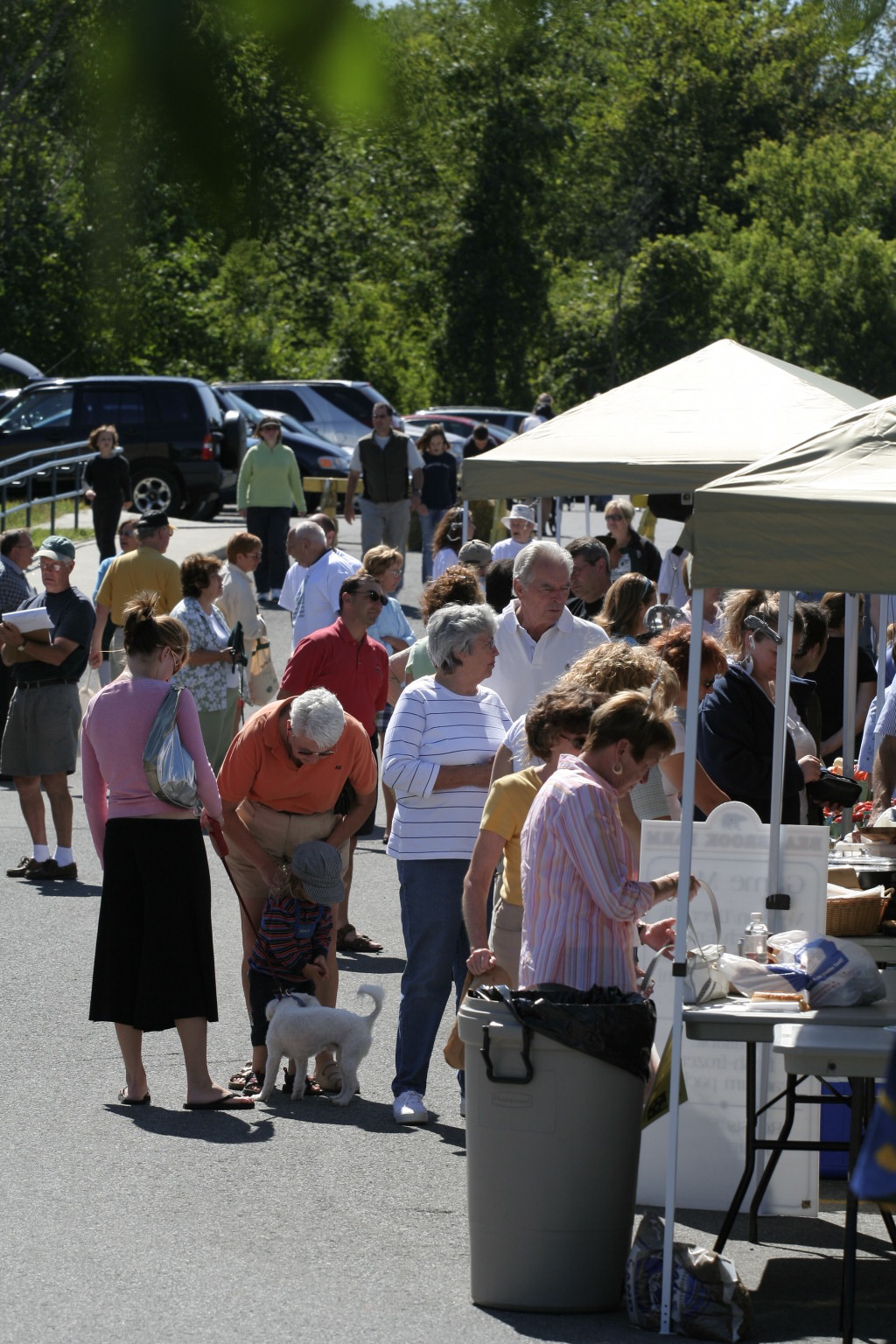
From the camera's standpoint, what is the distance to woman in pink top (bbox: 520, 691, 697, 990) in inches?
187

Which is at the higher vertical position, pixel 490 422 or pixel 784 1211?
pixel 490 422

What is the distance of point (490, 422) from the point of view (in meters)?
33.4

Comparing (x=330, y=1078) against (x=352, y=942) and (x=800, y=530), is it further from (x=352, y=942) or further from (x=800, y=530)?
(x=800, y=530)

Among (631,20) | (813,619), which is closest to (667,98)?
(631,20)

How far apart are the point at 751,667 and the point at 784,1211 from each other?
223cm

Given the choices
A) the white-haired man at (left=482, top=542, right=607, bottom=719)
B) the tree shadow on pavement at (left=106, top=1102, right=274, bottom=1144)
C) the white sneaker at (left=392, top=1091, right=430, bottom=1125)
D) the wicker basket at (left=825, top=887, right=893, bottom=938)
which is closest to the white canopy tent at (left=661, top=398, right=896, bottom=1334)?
the wicker basket at (left=825, top=887, right=893, bottom=938)

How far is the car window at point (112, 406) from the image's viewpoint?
2291 cm

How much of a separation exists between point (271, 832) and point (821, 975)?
Answer: 2614mm

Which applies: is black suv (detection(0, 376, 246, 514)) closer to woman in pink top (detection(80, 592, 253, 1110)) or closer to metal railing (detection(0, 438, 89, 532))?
metal railing (detection(0, 438, 89, 532))

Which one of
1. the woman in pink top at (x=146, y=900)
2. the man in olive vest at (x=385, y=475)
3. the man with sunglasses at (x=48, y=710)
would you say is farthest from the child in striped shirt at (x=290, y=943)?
the man in olive vest at (x=385, y=475)

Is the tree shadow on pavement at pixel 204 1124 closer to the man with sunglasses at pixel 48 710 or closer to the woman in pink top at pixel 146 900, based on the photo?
the woman in pink top at pixel 146 900

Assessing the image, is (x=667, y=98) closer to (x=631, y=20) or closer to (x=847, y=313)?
(x=631, y=20)

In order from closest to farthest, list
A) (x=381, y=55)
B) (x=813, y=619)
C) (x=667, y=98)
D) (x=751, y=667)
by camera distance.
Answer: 1. (x=381, y=55)
2. (x=667, y=98)
3. (x=751, y=667)
4. (x=813, y=619)

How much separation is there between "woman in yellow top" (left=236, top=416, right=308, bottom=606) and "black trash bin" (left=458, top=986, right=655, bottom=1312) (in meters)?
14.4
